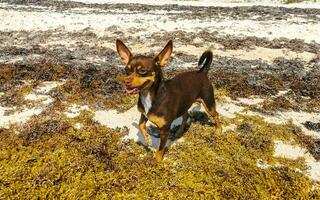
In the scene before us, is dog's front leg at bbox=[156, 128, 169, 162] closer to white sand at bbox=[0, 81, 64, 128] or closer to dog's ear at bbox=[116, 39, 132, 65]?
dog's ear at bbox=[116, 39, 132, 65]

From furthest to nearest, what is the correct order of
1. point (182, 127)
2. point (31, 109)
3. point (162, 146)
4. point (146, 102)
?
1. point (31, 109)
2. point (182, 127)
3. point (162, 146)
4. point (146, 102)

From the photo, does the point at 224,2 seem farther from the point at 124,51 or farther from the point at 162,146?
the point at 124,51

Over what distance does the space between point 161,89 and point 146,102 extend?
1.24 ft

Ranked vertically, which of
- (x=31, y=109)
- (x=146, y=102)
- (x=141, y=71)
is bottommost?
(x=31, y=109)

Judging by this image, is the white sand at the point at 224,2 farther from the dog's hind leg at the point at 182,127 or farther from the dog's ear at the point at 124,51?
the dog's ear at the point at 124,51

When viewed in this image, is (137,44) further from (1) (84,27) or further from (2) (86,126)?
(2) (86,126)

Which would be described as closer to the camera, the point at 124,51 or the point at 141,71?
the point at 141,71

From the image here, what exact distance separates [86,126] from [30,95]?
290 cm

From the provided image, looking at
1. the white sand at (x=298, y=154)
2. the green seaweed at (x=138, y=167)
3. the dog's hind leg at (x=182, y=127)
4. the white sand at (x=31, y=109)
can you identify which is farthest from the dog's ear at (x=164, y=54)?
the white sand at (x=31, y=109)

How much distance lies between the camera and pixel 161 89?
682 centimetres

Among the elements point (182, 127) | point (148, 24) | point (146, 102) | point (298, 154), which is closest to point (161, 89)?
point (146, 102)

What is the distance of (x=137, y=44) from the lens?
18.3 metres

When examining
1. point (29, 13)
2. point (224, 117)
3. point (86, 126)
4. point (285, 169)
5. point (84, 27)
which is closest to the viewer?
point (285, 169)

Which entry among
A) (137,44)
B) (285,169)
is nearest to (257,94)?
(285,169)
